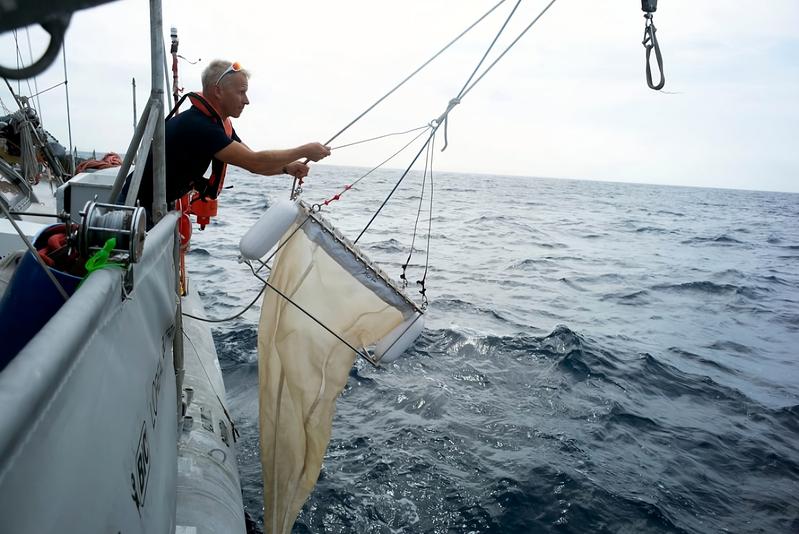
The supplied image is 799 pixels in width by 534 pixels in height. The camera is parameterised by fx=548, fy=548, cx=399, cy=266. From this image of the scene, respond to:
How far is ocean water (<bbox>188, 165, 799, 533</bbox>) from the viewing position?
482 centimetres

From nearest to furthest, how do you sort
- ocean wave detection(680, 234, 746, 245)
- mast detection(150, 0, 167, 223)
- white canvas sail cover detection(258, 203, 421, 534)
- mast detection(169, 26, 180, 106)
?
mast detection(150, 0, 167, 223) → white canvas sail cover detection(258, 203, 421, 534) → mast detection(169, 26, 180, 106) → ocean wave detection(680, 234, 746, 245)

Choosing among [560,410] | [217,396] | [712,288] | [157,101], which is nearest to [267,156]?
[157,101]


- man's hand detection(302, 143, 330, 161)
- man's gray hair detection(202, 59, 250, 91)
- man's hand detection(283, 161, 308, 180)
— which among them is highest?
man's gray hair detection(202, 59, 250, 91)

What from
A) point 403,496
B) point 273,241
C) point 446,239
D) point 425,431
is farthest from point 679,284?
point 273,241

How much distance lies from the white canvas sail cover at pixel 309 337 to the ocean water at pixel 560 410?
1.16 m

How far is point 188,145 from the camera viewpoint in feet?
10.6

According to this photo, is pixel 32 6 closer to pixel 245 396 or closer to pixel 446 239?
pixel 245 396

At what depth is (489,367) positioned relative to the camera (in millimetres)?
7758

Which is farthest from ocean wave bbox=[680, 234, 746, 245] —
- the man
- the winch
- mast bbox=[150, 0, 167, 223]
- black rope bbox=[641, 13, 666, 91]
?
the winch

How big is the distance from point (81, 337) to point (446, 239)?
18.8 m

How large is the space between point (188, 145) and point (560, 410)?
517 centimetres

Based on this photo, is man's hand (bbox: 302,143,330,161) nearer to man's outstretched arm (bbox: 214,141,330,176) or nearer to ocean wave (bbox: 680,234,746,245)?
man's outstretched arm (bbox: 214,141,330,176)

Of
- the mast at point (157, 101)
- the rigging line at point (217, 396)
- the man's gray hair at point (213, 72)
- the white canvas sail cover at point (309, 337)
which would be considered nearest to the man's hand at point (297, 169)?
the white canvas sail cover at point (309, 337)

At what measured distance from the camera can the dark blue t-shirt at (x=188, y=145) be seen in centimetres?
318
